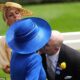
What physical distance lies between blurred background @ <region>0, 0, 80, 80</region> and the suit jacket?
264 inches

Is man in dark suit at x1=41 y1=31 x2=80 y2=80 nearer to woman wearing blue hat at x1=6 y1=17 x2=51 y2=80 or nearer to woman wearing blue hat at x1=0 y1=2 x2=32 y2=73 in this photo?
woman wearing blue hat at x1=0 y1=2 x2=32 y2=73

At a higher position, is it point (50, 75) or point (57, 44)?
point (57, 44)

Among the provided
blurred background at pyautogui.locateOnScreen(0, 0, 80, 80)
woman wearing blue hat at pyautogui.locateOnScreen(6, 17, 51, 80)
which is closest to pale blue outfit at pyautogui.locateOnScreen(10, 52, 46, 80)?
woman wearing blue hat at pyautogui.locateOnScreen(6, 17, 51, 80)

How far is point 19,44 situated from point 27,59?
0.48ft

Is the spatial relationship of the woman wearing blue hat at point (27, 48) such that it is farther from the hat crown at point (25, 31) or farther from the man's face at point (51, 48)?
the man's face at point (51, 48)

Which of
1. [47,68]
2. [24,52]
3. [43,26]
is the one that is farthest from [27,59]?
[47,68]

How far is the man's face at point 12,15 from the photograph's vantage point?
5.00 m

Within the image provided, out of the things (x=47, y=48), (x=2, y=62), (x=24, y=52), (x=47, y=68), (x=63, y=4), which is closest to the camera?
(x=24, y=52)

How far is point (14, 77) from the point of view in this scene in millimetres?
3770

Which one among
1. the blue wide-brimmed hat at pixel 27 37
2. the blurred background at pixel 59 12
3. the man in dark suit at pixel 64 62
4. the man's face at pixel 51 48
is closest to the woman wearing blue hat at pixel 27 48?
the blue wide-brimmed hat at pixel 27 37

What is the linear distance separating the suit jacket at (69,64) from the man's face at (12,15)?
662 mm

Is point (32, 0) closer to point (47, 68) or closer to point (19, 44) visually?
point (47, 68)

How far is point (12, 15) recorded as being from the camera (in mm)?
5004

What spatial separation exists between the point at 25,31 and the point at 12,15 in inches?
54.2
